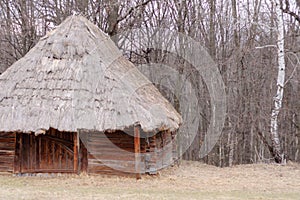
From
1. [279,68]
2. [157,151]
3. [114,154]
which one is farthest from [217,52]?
[114,154]

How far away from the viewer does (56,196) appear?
8.38 meters

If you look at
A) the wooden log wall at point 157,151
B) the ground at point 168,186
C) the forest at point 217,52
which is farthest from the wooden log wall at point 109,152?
the forest at point 217,52

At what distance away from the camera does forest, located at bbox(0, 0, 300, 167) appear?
53.2 feet

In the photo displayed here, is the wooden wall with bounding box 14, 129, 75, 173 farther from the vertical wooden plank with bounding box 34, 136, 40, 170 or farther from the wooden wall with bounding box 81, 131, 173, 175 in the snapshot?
the wooden wall with bounding box 81, 131, 173, 175

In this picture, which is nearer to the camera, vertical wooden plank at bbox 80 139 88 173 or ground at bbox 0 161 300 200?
ground at bbox 0 161 300 200

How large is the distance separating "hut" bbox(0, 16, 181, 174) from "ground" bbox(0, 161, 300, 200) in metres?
0.55

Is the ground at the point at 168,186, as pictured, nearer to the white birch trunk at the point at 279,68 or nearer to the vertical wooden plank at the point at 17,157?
the vertical wooden plank at the point at 17,157

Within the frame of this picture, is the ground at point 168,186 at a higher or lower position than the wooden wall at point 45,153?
lower

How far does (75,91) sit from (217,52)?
8332mm

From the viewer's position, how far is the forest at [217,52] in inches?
639

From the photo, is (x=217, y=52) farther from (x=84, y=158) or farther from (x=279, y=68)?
(x=84, y=158)

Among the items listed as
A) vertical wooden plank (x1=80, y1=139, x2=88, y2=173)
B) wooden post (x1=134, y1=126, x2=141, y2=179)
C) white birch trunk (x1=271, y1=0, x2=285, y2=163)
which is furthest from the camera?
white birch trunk (x1=271, y1=0, x2=285, y2=163)

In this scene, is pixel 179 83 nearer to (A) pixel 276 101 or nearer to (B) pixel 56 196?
(A) pixel 276 101

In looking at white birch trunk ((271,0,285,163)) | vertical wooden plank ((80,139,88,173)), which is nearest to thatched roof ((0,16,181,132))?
vertical wooden plank ((80,139,88,173))
